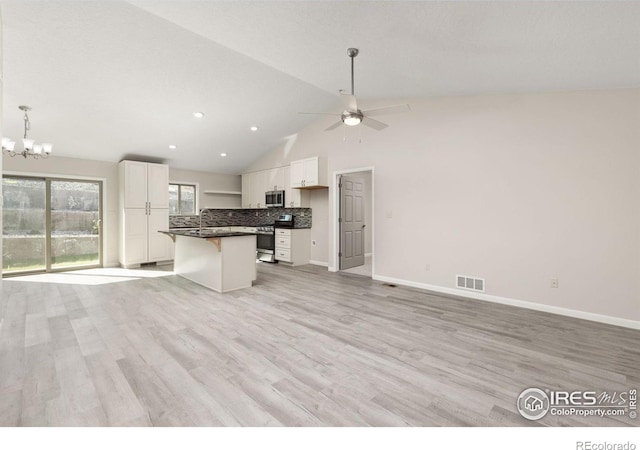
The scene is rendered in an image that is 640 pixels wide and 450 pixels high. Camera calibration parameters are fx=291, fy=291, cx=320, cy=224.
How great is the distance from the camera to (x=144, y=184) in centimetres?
648

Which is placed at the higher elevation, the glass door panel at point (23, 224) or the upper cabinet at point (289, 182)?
the upper cabinet at point (289, 182)

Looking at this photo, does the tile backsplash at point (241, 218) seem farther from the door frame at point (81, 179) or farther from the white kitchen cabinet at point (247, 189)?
the door frame at point (81, 179)

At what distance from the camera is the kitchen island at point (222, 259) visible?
14.5ft

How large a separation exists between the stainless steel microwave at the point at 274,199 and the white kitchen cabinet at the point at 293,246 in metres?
0.65

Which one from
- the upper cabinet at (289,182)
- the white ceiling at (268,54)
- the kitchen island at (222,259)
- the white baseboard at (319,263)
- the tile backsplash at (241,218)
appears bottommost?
the white baseboard at (319,263)

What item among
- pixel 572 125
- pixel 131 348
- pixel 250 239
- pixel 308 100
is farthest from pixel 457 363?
pixel 308 100

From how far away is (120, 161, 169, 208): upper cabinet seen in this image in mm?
6250

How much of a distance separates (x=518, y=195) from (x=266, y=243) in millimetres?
5334

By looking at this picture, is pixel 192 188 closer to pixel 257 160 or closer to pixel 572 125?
pixel 257 160

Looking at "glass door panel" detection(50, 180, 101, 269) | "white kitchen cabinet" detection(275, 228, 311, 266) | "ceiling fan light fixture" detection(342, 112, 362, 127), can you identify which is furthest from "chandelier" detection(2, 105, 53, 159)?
"ceiling fan light fixture" detection(342, 112, 362, 127)

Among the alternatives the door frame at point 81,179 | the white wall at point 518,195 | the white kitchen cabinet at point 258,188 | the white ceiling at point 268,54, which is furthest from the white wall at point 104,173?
the white wall at point 518,195

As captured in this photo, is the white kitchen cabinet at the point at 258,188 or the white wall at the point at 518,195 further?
the white kitchen cabinet at the point at 258,188

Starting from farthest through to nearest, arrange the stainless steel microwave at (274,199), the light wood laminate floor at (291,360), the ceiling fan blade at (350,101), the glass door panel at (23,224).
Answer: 1. the stainless steel microwave at (274,199)
2. the glass door panel at (23,224)
3. the ceiling fan blade at (350,101)
4. the light wood laminate floor at (291,360)

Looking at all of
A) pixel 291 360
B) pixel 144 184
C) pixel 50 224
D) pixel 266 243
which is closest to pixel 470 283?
pixel 291 360
